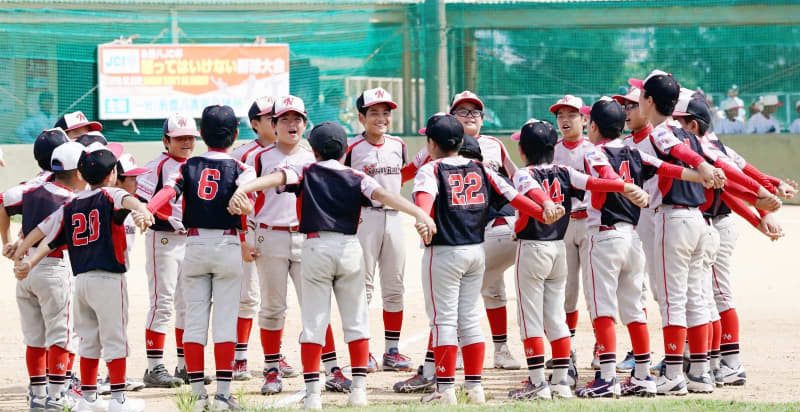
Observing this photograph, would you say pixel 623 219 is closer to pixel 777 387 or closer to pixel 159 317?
pixel 777 387

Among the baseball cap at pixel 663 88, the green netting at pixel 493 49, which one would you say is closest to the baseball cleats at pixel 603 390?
the baseball cap at pixel 663 88

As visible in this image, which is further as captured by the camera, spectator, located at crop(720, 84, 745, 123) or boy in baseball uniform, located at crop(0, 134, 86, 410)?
spectator, located at crop(720, 84, 745, 123)

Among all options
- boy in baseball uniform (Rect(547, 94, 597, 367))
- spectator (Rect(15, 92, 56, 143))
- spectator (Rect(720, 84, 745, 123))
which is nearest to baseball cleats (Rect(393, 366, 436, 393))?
boy in baseball uniform (Rect(547, 94, 597, 367))

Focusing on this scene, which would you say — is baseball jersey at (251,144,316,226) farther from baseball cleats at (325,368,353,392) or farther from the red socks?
the red socks

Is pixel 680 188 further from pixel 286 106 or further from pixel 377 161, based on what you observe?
pixel 286 106

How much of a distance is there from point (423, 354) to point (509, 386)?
4.82 feet

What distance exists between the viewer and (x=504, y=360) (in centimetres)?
858

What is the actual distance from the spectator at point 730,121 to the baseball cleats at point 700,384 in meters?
15.4

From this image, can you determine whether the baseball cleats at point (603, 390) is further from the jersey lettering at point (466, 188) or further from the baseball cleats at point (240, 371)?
the baseball cleats at point (240, 371)

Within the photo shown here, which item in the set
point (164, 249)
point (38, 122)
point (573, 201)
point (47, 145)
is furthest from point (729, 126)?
point (47, 145)

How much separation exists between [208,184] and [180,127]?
1.15 meters

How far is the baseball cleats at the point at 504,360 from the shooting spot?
337 inches

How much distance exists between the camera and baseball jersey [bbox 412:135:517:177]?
27.1ft

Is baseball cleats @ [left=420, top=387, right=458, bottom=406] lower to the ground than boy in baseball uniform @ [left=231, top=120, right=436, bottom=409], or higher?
lower
